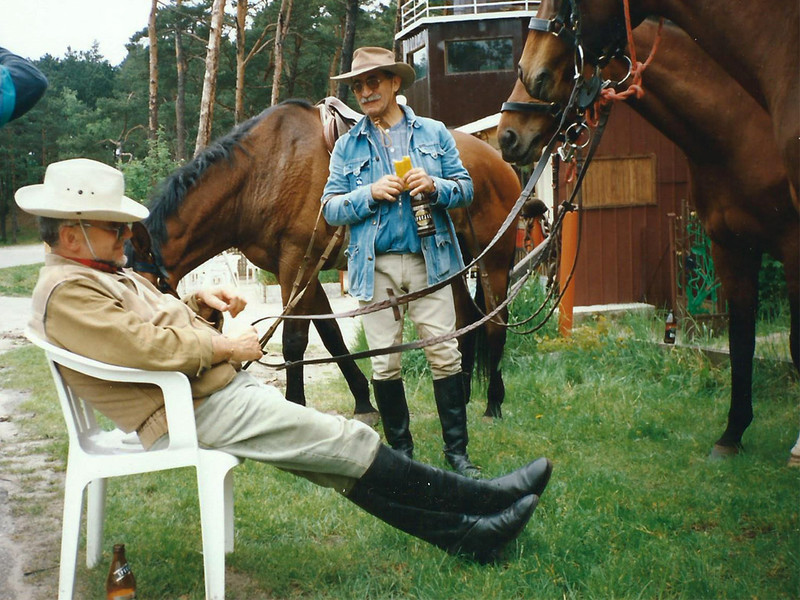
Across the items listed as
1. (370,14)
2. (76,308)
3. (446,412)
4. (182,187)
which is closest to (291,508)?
(446,412)

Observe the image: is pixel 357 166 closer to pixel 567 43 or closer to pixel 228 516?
pixel 567 43

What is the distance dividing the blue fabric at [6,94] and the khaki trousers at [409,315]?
1740mm

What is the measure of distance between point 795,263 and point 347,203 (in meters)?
2.11

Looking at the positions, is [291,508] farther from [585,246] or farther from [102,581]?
[585,246]

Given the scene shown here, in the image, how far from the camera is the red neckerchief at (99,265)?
2.75 meters

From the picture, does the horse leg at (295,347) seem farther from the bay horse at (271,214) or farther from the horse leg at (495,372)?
the horse leg at (495,372)

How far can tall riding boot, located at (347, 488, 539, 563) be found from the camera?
9.59 ft

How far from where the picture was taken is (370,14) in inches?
1174

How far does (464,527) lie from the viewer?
2.97 m

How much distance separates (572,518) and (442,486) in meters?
0.76

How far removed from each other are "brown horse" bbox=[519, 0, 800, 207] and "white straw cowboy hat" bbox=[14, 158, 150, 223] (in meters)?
1.83

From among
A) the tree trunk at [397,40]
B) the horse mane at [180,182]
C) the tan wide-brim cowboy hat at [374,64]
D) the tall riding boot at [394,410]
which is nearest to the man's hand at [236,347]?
the tall riding boot at [394,410]

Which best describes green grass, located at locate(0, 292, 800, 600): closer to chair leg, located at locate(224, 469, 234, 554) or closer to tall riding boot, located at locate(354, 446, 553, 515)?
chair leg, located at locate(224, 469, 234, 554)

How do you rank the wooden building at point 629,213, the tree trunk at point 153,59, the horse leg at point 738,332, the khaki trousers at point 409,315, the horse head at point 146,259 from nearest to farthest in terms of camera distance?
the khaki trousers at point 409,315 → the horse leg at point 738,332 → the horse head at point 146,259 → the wooden building at point 629,213 → the tree trunk at point 153,59
